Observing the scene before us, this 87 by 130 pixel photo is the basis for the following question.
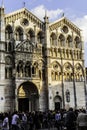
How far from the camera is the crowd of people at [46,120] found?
15.7 m

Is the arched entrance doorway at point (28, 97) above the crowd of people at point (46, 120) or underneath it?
above

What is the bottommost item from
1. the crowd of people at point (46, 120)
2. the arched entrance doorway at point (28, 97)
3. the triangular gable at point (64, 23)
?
the crowd of people at point (46, 120)

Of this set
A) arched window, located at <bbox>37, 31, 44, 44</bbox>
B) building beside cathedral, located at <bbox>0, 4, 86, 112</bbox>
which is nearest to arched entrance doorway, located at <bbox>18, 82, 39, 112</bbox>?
building beside cathedral, located at <bbox>0, 4, 86, 112</bbox>

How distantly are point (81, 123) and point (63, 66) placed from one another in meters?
30.9

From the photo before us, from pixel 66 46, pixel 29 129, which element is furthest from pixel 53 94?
pixel 29 129

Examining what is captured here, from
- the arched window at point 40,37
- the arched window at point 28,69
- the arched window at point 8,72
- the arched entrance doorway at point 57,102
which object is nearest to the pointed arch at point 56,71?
the arched entrance doorway at point 57,102

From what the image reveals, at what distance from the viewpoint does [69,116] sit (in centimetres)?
1686

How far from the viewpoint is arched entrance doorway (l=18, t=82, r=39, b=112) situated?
1655 inches

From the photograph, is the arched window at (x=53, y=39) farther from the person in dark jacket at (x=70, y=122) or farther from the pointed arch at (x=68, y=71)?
the person in dark jacket at (x=70, y=122)

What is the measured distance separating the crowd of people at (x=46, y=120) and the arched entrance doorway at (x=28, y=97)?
11.9 metres

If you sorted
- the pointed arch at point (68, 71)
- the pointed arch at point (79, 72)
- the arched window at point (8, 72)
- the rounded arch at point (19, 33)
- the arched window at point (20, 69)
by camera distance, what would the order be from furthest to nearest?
the pointed arch at point (79, 72) → the pointed arch at point (68, 71) → the rounded arch at point (19, 33) → the arched window at point (20, 69) → the arched window at point (8, 72)

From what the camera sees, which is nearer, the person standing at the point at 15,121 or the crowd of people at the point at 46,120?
the crowd of people at the point at 46,120

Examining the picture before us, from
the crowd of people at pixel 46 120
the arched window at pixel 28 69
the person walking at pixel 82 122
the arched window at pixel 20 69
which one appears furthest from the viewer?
the arched window at pixel 28 69

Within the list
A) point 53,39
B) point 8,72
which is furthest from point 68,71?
point 8,72
